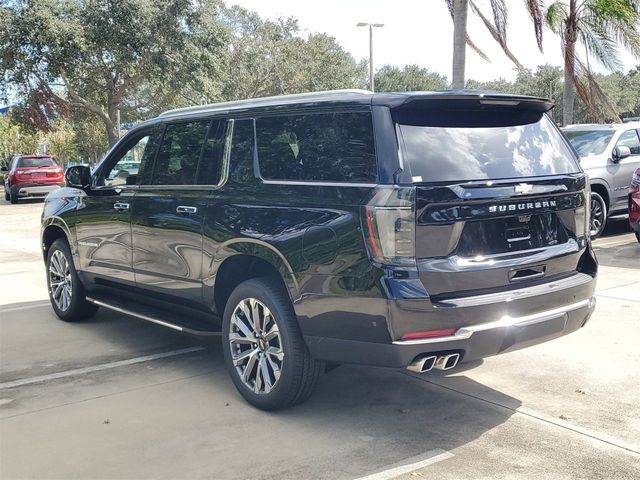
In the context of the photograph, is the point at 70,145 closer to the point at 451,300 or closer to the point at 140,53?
the point at 140,53

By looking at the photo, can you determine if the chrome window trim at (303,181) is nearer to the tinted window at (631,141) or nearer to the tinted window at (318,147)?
the tinted window at (318,147)

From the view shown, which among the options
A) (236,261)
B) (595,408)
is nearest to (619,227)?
(595,408)

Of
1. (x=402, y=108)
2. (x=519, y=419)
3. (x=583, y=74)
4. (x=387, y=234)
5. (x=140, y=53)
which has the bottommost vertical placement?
(x=519, y=419)

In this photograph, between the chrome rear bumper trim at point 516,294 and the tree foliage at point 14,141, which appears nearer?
the chrome rear bumper trim at point 516,294

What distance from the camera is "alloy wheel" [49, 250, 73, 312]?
22.4 feet

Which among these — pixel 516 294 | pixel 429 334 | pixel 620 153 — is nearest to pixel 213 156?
pixel 429 334

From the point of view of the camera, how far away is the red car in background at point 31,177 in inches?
959

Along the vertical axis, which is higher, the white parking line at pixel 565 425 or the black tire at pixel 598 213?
the black tire at pixel 598 213

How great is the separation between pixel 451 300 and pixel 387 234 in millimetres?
499

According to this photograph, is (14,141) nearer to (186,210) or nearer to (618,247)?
(618,247)

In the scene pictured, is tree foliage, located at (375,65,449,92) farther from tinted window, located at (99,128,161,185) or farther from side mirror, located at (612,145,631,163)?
tinted window, located at (99,128,161,185)

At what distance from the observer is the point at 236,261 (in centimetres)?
471

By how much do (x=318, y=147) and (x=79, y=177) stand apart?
3.04 meters

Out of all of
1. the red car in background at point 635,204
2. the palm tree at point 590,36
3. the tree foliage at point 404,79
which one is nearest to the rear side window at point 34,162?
the palm tree at point 590,36
